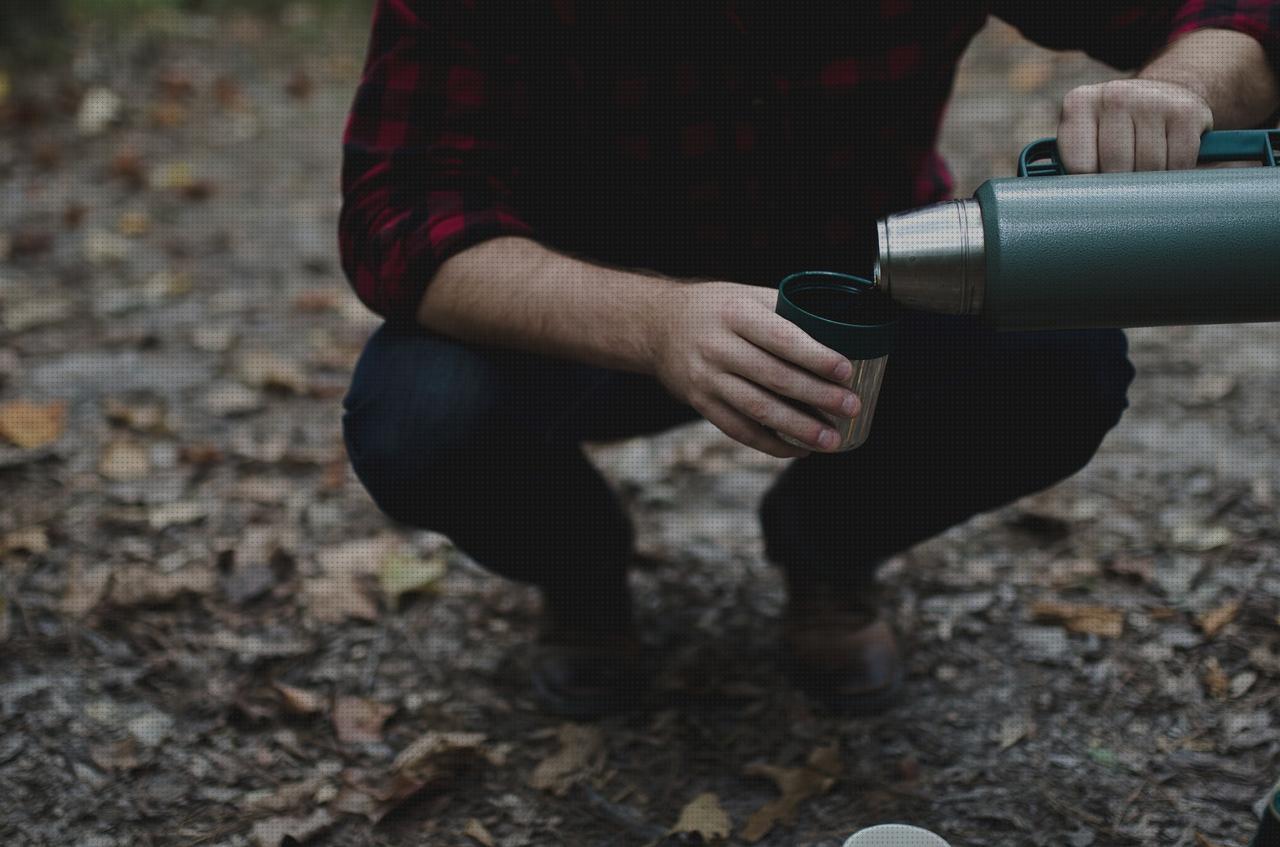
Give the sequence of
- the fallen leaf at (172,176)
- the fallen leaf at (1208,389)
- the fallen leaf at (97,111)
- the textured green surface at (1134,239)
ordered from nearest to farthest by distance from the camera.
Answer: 1. the textured green surface at (1134,239)
2. the fallen leaf at (1208,389)
3. the fallen leaf at (172,176)
4. the fallen leaf at (97,111)

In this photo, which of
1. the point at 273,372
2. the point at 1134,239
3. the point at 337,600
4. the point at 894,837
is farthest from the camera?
the point at 273,372

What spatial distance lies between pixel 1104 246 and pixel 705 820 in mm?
850

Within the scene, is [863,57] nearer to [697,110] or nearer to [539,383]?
[697,110]

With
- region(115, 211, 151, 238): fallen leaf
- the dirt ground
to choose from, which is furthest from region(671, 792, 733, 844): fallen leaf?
region(115, 211, 151, 238): fallen leaf

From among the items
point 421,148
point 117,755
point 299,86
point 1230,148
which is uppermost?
point 1230,148

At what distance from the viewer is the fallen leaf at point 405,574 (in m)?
1.88

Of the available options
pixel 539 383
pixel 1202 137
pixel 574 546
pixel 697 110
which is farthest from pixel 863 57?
pixel 574 546

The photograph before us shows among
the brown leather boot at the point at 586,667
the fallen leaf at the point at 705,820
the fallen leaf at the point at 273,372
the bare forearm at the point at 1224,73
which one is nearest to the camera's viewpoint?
the bare forearm at the point at 1224,73

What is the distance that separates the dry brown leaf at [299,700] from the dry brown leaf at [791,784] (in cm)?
61

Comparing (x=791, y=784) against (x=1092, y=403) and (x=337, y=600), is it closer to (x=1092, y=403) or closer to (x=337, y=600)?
(x=1092, y=403)

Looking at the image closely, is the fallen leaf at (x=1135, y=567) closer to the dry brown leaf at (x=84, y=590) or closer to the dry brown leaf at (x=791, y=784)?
the dry brown leaf at (x=791, y=784)

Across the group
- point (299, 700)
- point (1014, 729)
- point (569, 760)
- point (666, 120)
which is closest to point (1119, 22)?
point (666, 120)

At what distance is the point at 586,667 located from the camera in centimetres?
165

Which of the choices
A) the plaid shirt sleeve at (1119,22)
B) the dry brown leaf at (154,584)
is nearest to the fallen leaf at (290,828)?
the dry brown leaf at (154,584)
